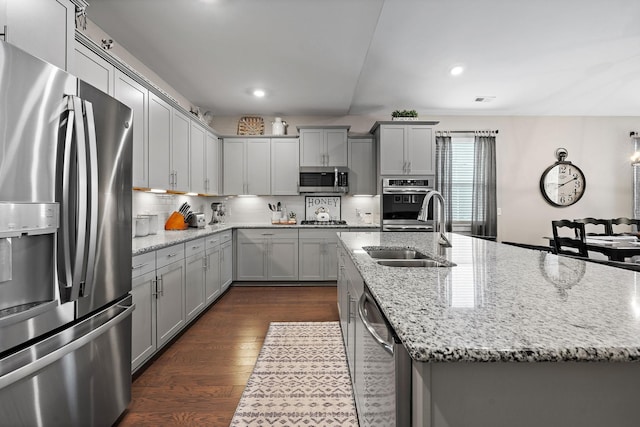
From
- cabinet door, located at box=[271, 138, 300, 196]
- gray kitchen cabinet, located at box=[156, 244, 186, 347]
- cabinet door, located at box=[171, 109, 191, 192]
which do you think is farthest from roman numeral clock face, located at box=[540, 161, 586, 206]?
gray kitchen cabinet, located at box=[156, 244, 186, 347]

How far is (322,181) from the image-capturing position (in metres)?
4.90

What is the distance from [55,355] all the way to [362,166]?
170 inches

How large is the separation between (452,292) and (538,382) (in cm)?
37

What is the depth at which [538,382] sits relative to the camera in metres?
0.61

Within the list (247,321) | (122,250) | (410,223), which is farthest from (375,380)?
(410,223)

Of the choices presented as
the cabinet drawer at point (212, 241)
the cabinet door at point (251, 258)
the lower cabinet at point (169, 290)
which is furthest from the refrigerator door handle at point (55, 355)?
the cabinet door at point (251, 258)

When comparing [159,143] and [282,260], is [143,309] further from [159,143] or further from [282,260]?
[282,260]

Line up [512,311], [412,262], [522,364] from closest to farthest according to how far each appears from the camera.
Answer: [522,364], [512,311], [412,262]

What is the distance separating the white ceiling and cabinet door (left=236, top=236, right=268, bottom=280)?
2045 millimetres

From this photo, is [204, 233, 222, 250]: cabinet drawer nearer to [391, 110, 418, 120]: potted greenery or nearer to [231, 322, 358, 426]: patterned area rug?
[231, 322, 358, 426]: patterned area rug

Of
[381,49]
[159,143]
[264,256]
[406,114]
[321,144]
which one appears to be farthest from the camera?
[321,144]

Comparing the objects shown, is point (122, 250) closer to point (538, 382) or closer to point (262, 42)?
point (538, 382)

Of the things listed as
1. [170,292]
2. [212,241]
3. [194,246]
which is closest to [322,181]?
[212,241]

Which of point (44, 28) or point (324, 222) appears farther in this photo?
point (324, 222)
